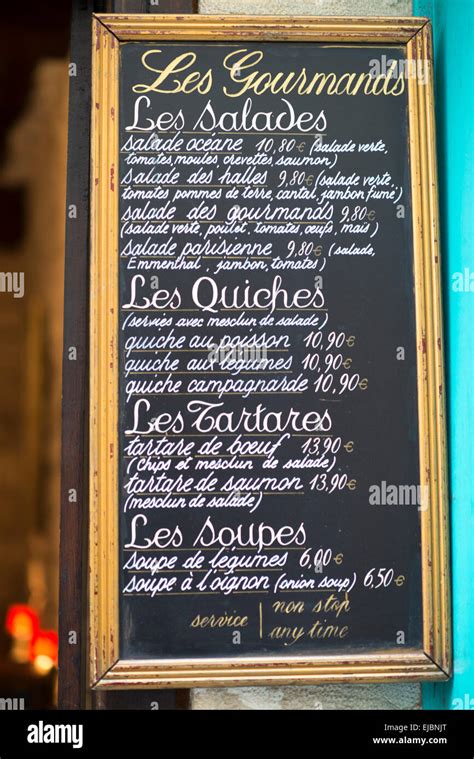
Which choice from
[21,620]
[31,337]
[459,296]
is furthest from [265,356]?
[21,620]

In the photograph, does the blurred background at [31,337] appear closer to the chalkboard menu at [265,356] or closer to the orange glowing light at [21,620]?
the orange glowing light at [21,620]

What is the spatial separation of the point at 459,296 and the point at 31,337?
1250 mm

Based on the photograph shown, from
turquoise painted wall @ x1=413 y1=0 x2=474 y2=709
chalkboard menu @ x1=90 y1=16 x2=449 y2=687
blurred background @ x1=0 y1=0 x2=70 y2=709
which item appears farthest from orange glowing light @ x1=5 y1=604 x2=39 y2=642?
turquoise painted wall @ x1=413 y1=0 x2=474 y2=709

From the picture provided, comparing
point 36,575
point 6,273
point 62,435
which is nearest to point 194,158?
point 6,273

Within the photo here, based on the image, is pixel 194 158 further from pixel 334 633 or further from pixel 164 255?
pixel 334 633

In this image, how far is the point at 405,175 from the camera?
234 centimetres

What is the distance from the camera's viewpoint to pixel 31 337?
2533 mm

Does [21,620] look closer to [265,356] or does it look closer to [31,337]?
[31,337]

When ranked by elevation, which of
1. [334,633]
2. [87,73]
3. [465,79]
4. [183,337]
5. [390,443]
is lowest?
[334,633]

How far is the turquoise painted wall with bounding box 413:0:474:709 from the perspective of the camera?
2.19 m

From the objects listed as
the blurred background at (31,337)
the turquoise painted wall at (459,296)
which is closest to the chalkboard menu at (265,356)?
the turquoise painted wall at (459,296)

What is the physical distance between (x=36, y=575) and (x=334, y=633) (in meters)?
0.89

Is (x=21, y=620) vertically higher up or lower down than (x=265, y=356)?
lower down

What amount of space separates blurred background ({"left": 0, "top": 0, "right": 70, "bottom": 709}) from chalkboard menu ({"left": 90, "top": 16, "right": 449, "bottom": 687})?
307mm
